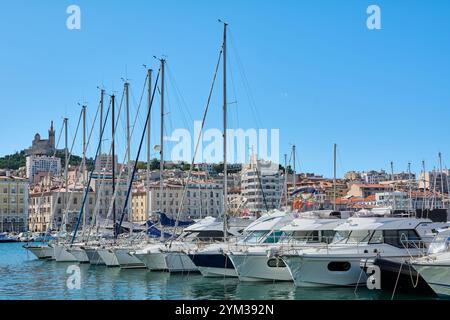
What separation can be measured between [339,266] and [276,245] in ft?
10.2

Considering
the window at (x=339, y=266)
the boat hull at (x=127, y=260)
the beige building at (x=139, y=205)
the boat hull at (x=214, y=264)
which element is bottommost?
the beige building at (x=139, y=205)

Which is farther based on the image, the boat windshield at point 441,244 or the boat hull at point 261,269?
the boat hull at point 261,269

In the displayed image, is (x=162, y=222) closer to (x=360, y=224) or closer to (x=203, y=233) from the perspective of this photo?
(x=203, y=233)

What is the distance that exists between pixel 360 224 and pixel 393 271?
372 centimetres

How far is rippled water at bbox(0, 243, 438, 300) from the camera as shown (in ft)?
60.9

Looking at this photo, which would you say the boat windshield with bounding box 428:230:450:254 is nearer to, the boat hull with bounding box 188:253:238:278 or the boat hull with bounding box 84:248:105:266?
the boat hull with bounding box 188:253:238:278

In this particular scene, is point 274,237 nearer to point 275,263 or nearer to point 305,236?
point 305,236

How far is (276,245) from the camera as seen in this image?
2200cm

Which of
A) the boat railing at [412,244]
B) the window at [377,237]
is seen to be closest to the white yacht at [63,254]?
the window at [377,237]

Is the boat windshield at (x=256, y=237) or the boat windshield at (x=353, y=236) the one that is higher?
the boat windshield at (x=353, y=236)

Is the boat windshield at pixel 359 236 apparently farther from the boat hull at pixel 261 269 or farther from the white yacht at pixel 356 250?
the boat hull at pixel 261 269

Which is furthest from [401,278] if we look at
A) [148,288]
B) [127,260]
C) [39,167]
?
[39,167]

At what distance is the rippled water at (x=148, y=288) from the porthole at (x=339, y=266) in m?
0.65

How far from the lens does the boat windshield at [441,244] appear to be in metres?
17.2
